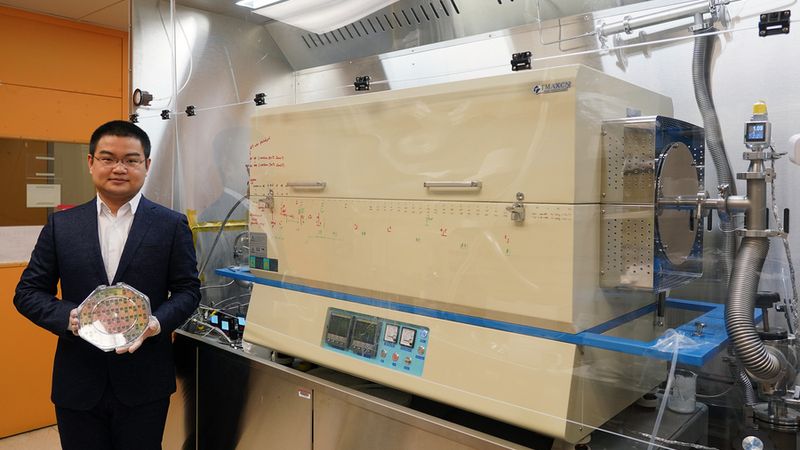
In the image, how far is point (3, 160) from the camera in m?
3.44

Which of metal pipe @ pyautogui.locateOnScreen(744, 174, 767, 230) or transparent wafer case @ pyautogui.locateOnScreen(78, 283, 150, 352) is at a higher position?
metal pipe @ pyautogui.locateOnScreen(744, 174, 767, 230)

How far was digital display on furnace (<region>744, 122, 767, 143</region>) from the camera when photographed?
1111 mm

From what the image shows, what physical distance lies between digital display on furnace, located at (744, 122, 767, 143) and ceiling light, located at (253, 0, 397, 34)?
45.2 inches

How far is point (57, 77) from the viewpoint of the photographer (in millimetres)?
3611

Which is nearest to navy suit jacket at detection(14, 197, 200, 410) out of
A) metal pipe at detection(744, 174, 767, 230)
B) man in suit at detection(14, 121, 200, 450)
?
man in suit at detection(14, 121, 200, 450)

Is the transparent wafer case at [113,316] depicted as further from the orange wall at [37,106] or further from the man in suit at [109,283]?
the orange wall at [37,106]

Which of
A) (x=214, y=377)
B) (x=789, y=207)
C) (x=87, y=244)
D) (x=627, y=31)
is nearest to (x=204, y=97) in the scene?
(x=87, y=244)

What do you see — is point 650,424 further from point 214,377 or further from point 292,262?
point 214,377

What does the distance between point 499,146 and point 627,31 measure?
456 mm

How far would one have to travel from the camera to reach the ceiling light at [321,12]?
1.91 meters

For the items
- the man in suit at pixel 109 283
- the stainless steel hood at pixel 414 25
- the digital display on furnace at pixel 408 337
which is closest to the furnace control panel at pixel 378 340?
the digital display on furnace at pixel 408 337

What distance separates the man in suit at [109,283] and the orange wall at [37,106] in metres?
2.06

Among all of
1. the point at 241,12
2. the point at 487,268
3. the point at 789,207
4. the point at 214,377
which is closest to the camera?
the point at 789,207

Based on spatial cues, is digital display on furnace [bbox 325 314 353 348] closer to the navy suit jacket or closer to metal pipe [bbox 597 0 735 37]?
the navy suit jacket
